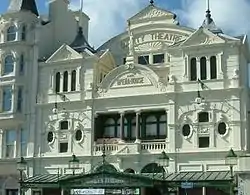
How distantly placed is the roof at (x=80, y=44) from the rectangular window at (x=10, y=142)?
8.91m

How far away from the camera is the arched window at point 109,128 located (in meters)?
46.2

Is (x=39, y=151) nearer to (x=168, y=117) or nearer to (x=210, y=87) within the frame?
(x=168, y=117)

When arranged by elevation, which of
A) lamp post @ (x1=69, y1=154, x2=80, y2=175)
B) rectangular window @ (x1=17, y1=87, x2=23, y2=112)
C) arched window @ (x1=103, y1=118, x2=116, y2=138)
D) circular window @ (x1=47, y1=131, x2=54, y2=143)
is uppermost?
rectangular window @ (x1=17, y1=87, x2=23, y2=112)

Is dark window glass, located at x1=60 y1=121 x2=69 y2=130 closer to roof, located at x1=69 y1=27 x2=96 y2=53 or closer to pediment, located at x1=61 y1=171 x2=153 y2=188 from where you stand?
roof, located at x1=69 y1=27 x2=96 y2=53

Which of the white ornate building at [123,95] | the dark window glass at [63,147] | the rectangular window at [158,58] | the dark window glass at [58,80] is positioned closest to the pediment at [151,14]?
the white ornate building at [123,95]

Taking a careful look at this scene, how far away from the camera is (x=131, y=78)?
45.2 metres

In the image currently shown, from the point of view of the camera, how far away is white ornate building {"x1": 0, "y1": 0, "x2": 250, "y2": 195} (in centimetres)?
4216

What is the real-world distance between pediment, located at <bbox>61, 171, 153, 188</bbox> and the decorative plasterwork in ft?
29.8

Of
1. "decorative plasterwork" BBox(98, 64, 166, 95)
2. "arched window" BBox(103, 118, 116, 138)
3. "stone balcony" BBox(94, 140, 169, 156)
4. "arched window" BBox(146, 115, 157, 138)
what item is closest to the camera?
"stone balcony" BBox(94, 140, 169, 156)

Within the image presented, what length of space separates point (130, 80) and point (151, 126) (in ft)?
13.1

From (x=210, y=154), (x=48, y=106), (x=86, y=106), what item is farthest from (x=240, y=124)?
(x=48, y=106)

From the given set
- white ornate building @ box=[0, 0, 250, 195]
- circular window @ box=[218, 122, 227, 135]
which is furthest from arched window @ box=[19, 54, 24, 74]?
circular window @ box=[218, 122, 227, 135]

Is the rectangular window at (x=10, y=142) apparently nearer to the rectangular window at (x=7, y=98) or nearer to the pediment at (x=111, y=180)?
the rectangular window at (x=7, y=98)

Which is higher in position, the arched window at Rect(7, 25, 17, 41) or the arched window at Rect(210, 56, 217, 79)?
the arched window at Rect(7, 25, 17, 41)
